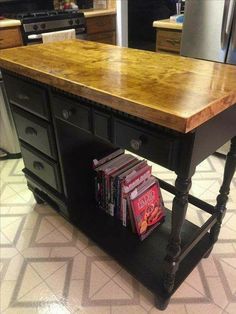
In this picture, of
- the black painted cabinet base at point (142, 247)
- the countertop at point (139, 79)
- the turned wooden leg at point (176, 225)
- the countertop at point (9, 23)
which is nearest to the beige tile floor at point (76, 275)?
the black painted cabinet base at point (142, 247)

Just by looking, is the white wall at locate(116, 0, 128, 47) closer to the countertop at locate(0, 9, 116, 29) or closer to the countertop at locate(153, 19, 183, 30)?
the countertop at locate(0, 9, 116, 29)

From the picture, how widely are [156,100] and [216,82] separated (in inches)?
9.8

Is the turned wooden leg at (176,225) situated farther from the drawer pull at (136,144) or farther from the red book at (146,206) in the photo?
the red book at (146,206)

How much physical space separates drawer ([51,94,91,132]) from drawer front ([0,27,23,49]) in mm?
1505

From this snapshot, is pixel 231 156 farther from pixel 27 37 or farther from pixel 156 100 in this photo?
pixel 27 37

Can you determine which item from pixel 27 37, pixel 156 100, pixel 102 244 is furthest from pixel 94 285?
pixel 27 37

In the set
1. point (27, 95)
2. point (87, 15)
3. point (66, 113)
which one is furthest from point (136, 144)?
point (87, 15)

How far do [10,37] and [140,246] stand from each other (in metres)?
1.99

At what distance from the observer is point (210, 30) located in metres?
1.93

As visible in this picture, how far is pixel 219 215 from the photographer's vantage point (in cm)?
123

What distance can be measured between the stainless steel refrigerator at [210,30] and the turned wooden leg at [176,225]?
4.76ft

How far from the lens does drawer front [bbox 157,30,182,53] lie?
89.5 inches

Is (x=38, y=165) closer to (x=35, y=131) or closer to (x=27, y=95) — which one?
(x=35, y=131)

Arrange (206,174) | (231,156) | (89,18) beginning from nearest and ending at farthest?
(231,156)
(206,174)
(89,18)
